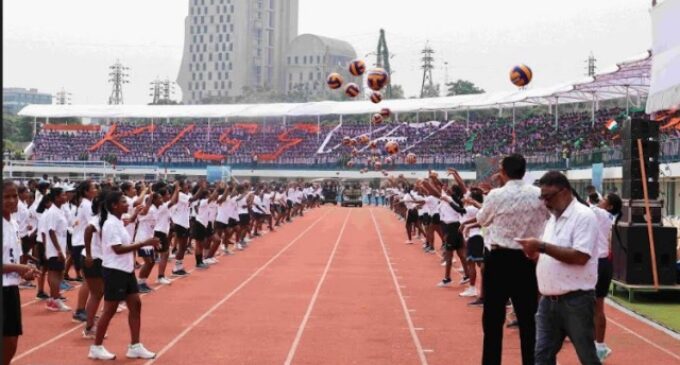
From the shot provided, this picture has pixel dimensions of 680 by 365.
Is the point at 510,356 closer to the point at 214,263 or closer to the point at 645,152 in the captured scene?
the point at 645,152

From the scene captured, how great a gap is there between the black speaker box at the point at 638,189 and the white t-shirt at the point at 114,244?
7878 mm

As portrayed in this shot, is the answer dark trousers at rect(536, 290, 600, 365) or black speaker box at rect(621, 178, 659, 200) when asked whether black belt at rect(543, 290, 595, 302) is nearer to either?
dark trousers at rect(536, 290, 600, 365)

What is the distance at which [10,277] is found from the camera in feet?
21.8

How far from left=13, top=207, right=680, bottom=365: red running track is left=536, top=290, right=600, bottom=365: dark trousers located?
289cm

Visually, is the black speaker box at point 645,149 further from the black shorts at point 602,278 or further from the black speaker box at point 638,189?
the black shorts at point 602,278

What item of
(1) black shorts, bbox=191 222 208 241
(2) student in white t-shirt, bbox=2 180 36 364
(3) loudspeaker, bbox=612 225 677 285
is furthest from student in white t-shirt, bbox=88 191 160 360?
(1) black shorts, bbox=191 222 208 241

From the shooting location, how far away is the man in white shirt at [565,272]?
596 cm

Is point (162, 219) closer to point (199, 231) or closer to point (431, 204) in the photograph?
point (199, 231)

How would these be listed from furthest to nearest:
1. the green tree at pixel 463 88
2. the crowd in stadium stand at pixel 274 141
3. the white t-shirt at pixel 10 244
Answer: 1. the green tree at pixel 463 88
2. the crowd in stadium stand at pixel 274 141
3. the white t-shirt at pixel 10 244

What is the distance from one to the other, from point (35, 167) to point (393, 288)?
170ft

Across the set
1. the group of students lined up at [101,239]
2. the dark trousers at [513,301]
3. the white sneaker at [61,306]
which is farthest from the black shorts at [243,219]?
the dark trousers at [513,301]

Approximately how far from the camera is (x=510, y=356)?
30.8 ft

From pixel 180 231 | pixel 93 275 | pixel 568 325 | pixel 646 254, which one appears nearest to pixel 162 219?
pixel 180 231

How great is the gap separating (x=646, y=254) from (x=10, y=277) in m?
9.68
